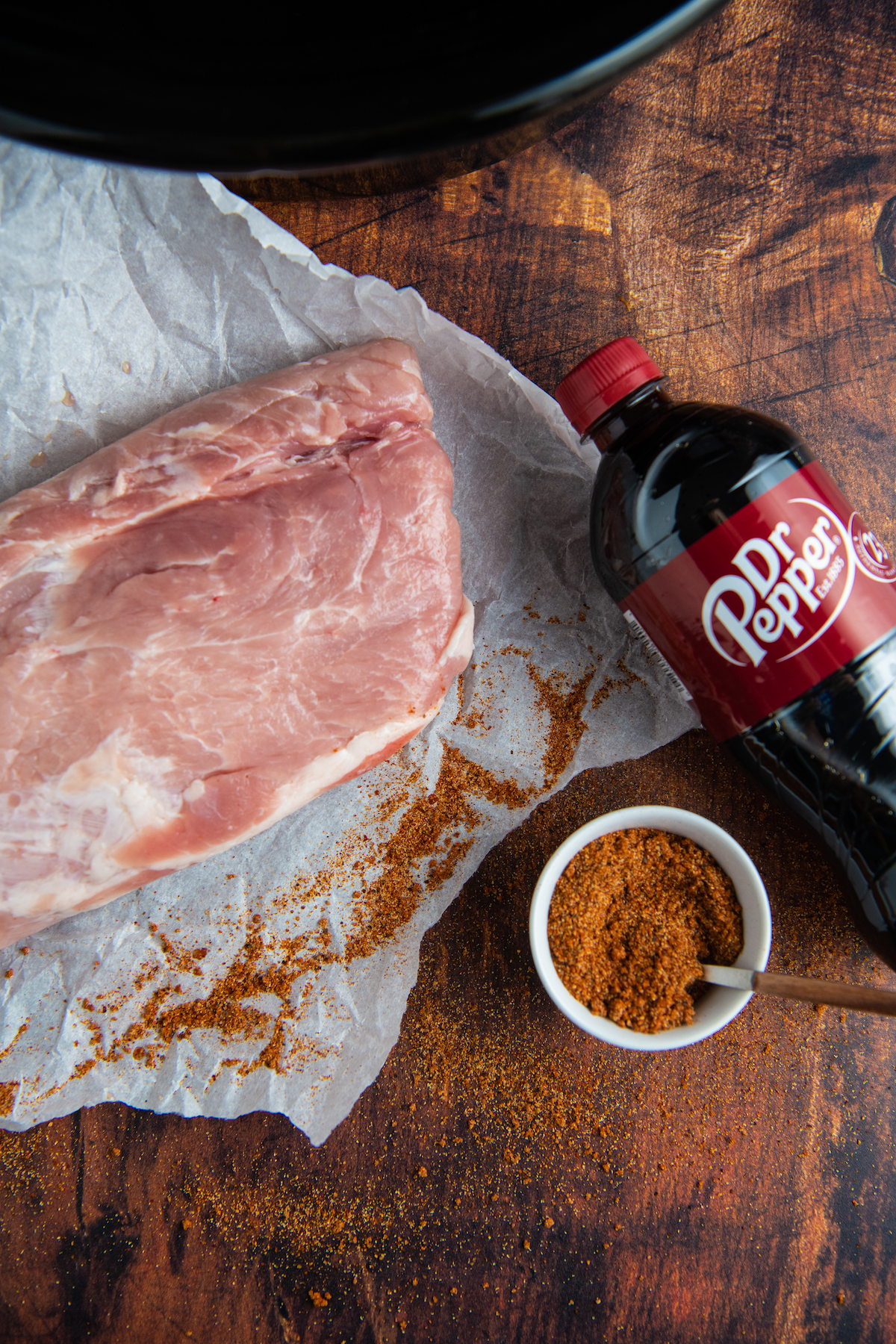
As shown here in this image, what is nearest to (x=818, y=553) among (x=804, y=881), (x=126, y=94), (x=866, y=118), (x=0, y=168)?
(x=804, y=881)

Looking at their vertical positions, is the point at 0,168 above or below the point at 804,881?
above

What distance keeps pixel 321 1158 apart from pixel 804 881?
3.42 feet

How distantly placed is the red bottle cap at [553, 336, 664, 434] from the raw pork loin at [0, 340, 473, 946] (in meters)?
0.27

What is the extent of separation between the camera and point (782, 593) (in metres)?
1.24

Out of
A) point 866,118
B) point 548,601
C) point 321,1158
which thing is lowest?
point 321,1158

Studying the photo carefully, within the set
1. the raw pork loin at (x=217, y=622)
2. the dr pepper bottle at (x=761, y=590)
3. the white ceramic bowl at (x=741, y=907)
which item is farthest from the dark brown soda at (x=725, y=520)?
the raw pork loin at (x=217, y=622)

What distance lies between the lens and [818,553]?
1.25 metres

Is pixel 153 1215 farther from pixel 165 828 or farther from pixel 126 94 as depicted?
pixel 126 94

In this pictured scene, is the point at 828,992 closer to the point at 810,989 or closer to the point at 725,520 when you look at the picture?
the point at 810,989

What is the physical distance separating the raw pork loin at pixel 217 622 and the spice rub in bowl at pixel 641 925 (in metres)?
0.42

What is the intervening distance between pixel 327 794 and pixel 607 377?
2.95 feet

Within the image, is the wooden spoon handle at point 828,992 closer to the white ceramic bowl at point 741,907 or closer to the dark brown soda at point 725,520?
the white ceramic bowl at point 741,907

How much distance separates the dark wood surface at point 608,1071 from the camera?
4.76 feet

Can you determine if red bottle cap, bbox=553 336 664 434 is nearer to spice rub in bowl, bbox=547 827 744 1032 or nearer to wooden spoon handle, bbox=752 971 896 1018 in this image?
spice rub in bowl, bbox=547 827 744 1032
